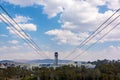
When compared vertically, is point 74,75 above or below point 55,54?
below

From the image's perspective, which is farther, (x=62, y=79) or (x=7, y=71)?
(x=7, y=71)

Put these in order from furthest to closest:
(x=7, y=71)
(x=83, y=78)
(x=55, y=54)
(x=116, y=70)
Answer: (x=7, y=71)
(x=116, y=70)
(x=83, y=78)
(x=55, y=54)

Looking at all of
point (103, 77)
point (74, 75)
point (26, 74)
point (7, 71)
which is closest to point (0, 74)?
point (7, 71)

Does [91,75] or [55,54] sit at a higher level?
[55,54]

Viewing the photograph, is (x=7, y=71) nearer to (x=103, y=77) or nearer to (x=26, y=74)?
(x=26, y=74)

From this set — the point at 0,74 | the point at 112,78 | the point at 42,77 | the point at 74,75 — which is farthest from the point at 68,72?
the point at 0,74

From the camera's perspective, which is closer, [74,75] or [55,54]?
[55,54]

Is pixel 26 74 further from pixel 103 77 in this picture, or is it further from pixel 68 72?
pixel 103 77

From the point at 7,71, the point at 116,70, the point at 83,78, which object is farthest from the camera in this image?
the point at 7,71

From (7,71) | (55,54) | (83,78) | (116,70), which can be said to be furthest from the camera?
(7,71)
